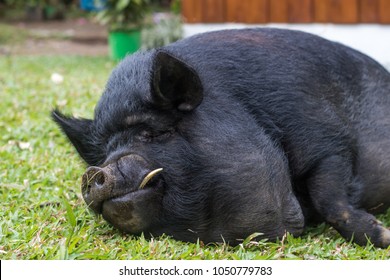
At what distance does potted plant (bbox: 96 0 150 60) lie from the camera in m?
11.3

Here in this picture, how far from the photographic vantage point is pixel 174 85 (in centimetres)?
330

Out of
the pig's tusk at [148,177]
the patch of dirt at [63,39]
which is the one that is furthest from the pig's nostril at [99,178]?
the patch of dirt at [63,39]

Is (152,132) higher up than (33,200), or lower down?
higher up

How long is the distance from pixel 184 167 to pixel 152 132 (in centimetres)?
23

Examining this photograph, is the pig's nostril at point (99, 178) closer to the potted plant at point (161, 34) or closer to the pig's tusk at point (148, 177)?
the pig's tusk at point (148, 177)

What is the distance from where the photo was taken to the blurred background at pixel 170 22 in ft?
26.6

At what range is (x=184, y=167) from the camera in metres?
3.29

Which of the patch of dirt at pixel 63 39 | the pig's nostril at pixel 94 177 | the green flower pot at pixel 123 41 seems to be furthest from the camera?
A: the patch of dirt at pixel 63 39

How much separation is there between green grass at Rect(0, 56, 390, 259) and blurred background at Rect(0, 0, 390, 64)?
3182 millimetres

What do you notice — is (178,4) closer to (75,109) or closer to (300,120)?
(75,109)

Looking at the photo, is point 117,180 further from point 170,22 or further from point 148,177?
point 170,22

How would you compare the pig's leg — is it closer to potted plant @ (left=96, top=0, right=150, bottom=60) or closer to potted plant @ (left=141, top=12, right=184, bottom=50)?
potted plant @ (left=141, top=12, right=184, bottom=50)

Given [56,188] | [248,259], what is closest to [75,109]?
[56,188]

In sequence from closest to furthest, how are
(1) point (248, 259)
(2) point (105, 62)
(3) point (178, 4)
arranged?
(1) point (248, 259)
(2) point (105, 62)
(3) point (178, 4)
